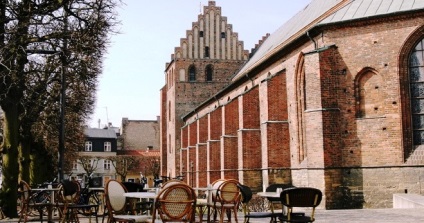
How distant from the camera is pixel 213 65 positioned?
1551 inches

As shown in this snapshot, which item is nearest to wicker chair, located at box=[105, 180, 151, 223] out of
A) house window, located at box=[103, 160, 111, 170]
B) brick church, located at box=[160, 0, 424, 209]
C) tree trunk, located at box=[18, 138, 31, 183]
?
brick church, located at box=[160, 0, 424, 209]

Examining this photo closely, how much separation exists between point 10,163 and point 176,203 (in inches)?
328

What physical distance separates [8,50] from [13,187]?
141 inches

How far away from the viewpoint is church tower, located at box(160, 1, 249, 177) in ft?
129

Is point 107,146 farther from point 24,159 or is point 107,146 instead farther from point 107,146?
point 24,159

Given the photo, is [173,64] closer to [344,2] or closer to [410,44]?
[344,2]

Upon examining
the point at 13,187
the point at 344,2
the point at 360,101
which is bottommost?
the point at 13,187

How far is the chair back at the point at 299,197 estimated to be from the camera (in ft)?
24.1

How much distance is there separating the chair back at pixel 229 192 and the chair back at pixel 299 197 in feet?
5.69

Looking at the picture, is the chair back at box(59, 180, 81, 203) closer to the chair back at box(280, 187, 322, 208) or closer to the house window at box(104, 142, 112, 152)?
the chair back at box(280, 187, 322, 208)

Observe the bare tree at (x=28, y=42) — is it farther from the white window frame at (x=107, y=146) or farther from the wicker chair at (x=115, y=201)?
the white window frame at (x=107, y=146)

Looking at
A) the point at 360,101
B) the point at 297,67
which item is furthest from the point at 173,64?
the point at 360,101

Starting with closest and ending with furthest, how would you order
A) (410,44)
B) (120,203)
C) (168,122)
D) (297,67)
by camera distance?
(120,203) < (410,44) < (297,67) < (168,122)

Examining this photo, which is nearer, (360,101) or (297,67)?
(360,101)
